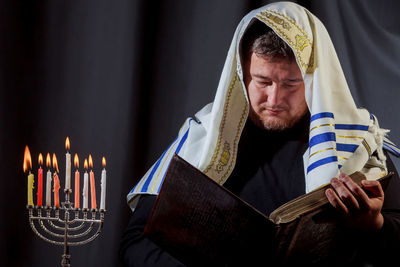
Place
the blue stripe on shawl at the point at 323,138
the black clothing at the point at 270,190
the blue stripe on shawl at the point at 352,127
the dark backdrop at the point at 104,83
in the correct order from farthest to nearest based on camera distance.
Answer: the dark backdrop at the point at 104,83 < the blue stripe on shawl at the point at 352,127 < the blue stripe on shawl at the point at 323,138 < the black clothing at the point at 270,190

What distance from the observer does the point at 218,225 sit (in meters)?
1.17

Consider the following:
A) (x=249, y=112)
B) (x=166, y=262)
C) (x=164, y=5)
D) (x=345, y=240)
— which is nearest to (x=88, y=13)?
(x=164, y=5)

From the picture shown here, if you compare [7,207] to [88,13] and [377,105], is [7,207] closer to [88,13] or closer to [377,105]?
[88,13]

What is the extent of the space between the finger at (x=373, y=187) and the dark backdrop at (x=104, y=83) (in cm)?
107

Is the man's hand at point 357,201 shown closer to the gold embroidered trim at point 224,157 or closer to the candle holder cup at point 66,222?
the gold embroidered trim at point 224,157

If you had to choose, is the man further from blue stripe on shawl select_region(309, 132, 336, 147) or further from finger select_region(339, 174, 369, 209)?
finger select_region(339, 174, 369, 209)

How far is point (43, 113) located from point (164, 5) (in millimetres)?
666

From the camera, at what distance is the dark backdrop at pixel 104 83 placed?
6.43 feet

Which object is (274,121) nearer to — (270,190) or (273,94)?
(273,94)

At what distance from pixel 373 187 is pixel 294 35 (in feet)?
1.77

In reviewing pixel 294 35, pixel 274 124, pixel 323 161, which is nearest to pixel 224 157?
pixel 274 124

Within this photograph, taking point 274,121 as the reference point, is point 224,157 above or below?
below

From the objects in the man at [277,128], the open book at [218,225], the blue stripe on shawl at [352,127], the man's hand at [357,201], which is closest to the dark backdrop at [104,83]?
the man at [277,128]

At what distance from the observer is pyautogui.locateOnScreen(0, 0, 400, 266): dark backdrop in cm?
196
